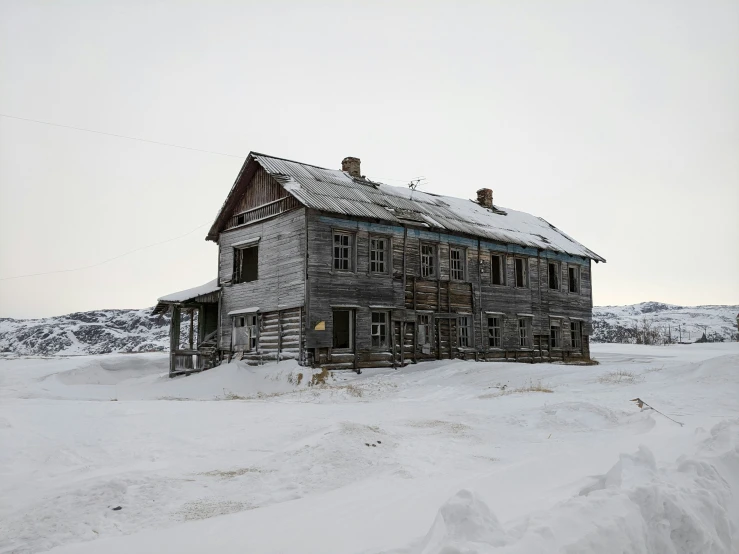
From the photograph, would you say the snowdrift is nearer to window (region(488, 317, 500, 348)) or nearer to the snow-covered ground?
the snow-covered ground

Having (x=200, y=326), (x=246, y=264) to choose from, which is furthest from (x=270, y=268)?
(x=200, y=326)

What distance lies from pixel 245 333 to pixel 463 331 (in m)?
9.07

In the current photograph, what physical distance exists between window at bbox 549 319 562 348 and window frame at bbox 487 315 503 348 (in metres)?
4.00

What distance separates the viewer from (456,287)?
2403 cm

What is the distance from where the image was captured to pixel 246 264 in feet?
84.6

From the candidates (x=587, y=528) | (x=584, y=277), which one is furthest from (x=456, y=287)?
(x=587, y=528)

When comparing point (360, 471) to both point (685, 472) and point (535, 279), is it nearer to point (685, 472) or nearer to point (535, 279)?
point (685, 472)

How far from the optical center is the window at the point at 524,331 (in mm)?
26734

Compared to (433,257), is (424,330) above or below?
below

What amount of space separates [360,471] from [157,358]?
87.0ft

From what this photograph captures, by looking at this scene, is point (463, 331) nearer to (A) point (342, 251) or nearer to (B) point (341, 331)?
(B) point (341, 331)

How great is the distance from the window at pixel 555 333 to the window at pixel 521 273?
269 centimetres

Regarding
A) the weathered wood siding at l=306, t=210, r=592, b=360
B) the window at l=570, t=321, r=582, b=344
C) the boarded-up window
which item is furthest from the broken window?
the boarded-up window

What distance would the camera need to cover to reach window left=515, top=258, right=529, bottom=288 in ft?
89.2
